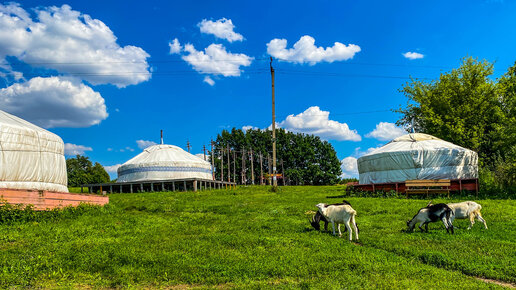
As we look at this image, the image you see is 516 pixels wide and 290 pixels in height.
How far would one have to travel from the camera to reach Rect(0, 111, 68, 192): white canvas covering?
15.4 m

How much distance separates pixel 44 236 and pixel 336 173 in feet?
214

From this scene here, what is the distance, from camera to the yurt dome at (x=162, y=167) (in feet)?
124

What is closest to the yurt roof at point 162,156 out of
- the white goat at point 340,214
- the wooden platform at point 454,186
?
the wooden platform at point 454,186

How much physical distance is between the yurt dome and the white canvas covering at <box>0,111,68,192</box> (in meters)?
19.1

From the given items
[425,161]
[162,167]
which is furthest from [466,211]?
[162,167]

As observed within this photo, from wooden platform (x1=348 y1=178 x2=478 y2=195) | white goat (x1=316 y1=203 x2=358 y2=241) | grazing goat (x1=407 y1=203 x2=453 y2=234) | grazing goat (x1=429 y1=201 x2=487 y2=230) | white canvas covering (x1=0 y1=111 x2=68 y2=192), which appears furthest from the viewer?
wooden platform (x1=348 y1=178 x2=478 y2=195)

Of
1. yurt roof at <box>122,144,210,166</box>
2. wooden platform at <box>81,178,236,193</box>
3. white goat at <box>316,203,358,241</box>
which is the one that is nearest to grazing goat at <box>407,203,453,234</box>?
white goat at <box>316,203,358,241</box>

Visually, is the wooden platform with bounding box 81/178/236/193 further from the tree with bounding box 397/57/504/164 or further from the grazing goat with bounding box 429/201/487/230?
the grazing goat with bounding box 429/201/487/230

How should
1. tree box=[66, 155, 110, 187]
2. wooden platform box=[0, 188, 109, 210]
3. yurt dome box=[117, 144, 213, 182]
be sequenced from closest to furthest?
wooden platform box=[0, 188, 109, 210]
yurt dome box=[117, 144, 213, 182]
tree box=[66, 155, 110, 187]

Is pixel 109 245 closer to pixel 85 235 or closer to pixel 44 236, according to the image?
pixel 85 235

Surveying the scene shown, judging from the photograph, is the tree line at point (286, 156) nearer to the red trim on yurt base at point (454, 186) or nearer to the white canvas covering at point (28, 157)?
the red trim on yurt base at point (454, 186)

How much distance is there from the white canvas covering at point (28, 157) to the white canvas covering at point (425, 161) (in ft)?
67.1

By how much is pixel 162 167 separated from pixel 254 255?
3213 centimetres

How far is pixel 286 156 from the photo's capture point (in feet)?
235
